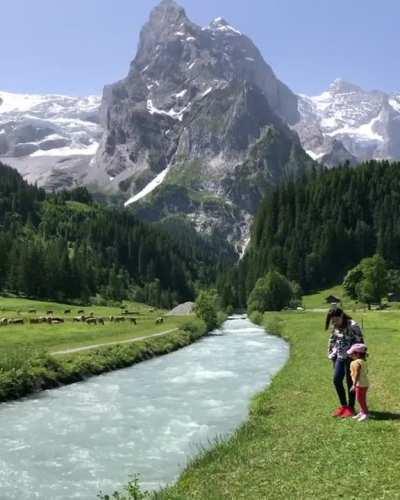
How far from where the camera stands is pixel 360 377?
23188 millimetres

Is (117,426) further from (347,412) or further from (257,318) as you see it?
(257,318)

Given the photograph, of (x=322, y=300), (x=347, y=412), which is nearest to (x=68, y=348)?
(x=347, y=412)

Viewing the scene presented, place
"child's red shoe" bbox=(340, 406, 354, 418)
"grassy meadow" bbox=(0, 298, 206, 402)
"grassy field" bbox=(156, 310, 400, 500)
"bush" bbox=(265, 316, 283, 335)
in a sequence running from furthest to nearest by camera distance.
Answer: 1. "bush" bbox=(265, 316, 283, 335)
2. "grassy meadow" bbox=(0, 298, 206, 402)
3. "child's red shoe" bbox=(340, 406, 354, 418)
4. "grassy field" bbox=(156, 310, 400, 500)

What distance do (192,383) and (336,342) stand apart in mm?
23001

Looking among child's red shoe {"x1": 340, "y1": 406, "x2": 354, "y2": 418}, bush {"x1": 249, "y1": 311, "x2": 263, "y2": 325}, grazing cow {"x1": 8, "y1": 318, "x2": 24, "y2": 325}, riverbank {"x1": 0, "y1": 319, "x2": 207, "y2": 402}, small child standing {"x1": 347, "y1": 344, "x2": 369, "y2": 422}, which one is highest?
small child standing {"x1": 347, "y1": 344, "x2": 369, "y2": 422}

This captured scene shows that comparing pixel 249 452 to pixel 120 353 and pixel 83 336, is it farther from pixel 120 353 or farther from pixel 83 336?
pixel 83 336

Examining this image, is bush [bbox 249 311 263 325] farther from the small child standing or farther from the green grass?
the small child standing

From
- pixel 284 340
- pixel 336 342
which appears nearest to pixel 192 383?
pixel 336 342

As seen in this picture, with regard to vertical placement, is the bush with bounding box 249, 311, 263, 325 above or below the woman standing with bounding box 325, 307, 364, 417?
below

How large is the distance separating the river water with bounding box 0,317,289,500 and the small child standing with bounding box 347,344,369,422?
757 cm

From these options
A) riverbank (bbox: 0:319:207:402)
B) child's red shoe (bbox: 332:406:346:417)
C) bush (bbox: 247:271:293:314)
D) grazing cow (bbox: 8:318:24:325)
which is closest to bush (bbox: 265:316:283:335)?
riverbank (bbox: 0:319:207:402)

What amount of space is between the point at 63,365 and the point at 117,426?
2010cm

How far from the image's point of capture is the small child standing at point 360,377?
23.1m

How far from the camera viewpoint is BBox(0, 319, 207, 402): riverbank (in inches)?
1639
